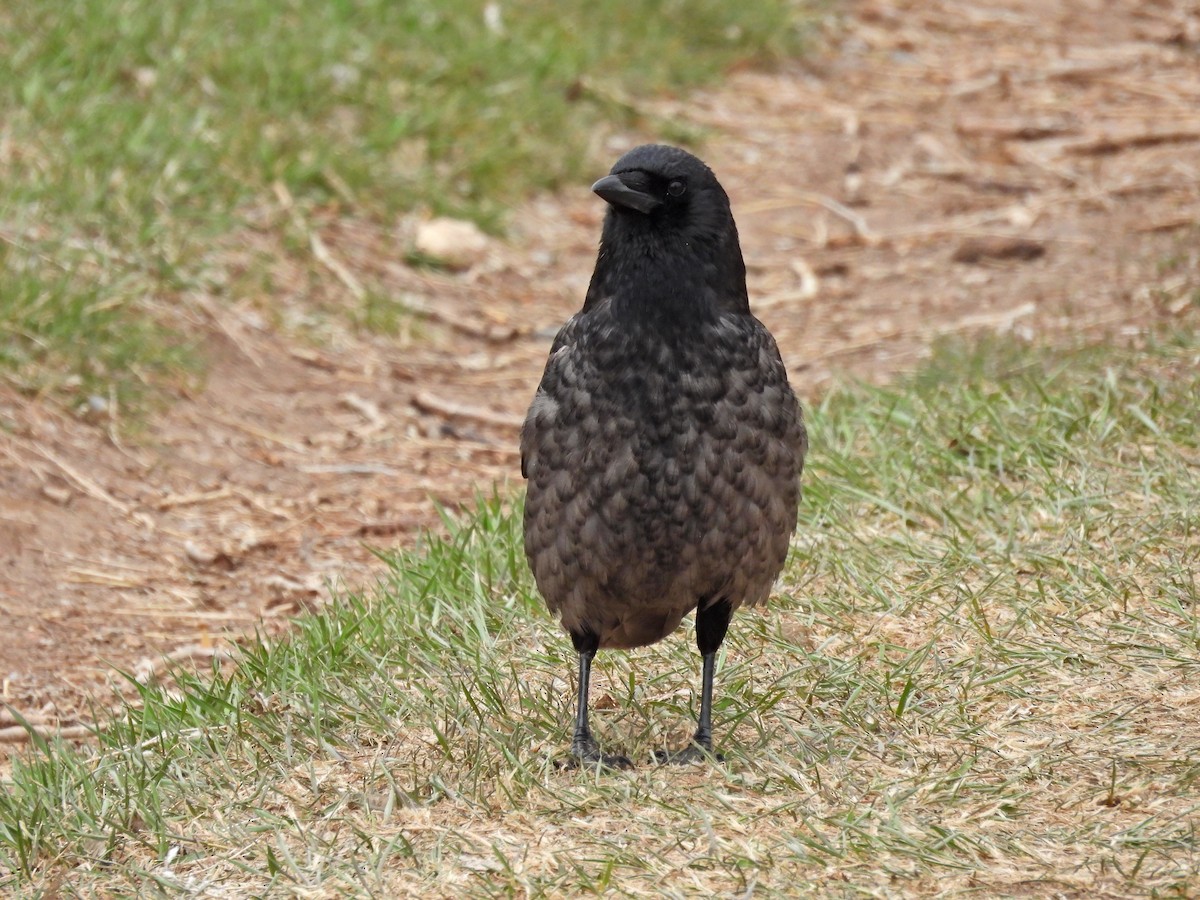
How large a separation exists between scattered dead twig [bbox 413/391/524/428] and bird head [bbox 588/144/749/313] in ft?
9.45

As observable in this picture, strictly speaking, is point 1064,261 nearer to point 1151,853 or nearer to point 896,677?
point 896,677

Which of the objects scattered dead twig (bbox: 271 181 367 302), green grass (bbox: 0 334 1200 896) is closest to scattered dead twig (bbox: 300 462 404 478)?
green grass (bbox: 0 334 1200 896)

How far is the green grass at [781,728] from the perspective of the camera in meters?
3.30

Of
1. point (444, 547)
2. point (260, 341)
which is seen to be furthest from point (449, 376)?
point (444, 547)

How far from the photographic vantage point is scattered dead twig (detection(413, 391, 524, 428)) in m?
6.67

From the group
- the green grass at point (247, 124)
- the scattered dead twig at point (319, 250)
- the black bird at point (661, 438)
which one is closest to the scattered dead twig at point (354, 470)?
A: the green grass at point (247, 124)

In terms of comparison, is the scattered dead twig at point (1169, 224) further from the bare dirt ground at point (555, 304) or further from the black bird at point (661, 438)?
the black bird at point (661, 438)

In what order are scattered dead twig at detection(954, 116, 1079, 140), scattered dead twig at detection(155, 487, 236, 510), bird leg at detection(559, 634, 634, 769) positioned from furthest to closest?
scattered dead twig at detection(954, 116, 1079, 140), scattered dead twig at detection(155, 487, 236, 510), bird leg at detection(559, 634, 634, 769)

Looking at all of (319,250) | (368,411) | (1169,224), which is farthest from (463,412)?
(1169,224)

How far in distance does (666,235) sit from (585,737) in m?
1.14

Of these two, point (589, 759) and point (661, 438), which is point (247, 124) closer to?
point (661, 438)

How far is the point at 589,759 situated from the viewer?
3.71 m

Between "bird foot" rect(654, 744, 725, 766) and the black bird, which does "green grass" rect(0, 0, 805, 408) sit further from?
"bird foot" rect(654, 744, 725, 766)

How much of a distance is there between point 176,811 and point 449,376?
3.56 metres
